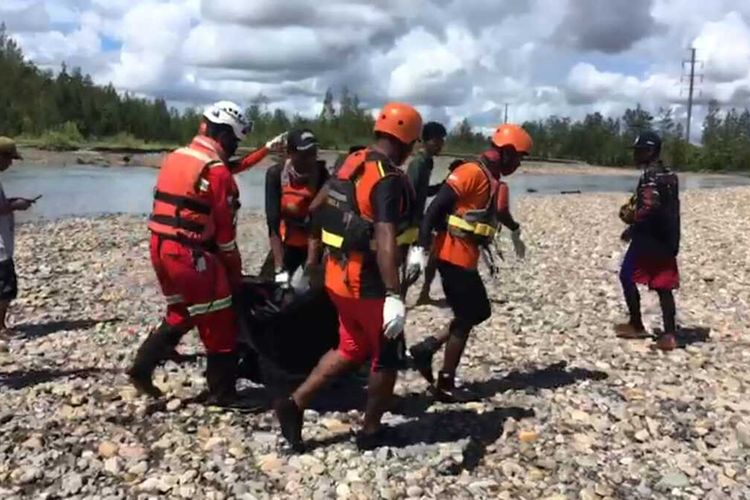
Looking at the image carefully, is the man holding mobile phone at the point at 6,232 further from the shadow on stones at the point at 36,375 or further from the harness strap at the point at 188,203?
the harness strap at the point at 188,203

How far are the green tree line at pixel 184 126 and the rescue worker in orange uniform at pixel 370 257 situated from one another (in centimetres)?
7459

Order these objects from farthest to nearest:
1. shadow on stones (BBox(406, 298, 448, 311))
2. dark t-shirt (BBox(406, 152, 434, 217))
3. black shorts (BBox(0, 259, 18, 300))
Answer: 1. shadow on stones (BBox(406, 298, 448, 311))
2. dark t-shirt (BBox(406, 152, 434, 217))
3. black shorts (BBox(0, 259, 18, 300))

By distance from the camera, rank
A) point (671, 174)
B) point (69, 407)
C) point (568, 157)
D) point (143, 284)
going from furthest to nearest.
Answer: point (568, 157) < point (143, 284) < point (671, 174) < point (69, 407)

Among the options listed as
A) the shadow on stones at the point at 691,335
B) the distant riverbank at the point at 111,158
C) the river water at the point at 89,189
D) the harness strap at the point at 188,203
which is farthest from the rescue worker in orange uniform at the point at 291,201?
the distant riverbank at the point at 111,158

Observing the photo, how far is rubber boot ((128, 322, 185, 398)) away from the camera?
19.9 ft

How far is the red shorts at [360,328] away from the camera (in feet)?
17.2

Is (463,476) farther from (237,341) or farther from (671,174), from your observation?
(671,174)

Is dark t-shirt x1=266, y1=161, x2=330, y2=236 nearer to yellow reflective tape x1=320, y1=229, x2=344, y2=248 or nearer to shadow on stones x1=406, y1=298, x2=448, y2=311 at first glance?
yellow reflective tape x1=320, y1=229, x2=344, y2=248

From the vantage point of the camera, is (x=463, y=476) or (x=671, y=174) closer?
(x=463, y=476)

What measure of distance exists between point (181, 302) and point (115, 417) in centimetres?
89

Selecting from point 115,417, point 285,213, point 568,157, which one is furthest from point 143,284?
point 568,157

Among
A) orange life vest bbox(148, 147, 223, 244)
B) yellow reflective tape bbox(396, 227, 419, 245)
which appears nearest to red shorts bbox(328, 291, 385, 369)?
orange life vest bbox(148, 147, 223, 244)

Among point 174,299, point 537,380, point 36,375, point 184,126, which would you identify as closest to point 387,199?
point 174,299

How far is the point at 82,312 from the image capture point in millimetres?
9883
